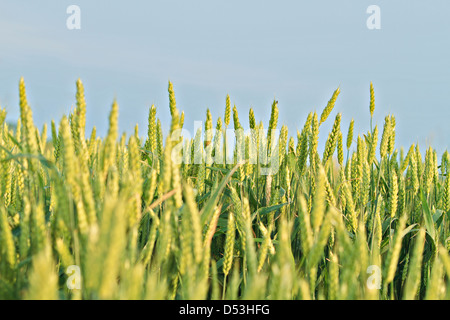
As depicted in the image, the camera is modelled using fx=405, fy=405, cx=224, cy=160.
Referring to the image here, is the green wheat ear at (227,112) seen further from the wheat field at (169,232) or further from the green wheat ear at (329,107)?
the green wheat ear at (329,107)

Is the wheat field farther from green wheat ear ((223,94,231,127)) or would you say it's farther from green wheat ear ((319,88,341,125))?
green wheat ear ((223,94,231,127))

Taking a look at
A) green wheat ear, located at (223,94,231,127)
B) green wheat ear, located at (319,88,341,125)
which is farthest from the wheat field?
green wheat ear, located at (223,94,231,127)

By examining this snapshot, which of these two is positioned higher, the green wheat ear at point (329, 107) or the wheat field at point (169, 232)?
the green wheat ear at point (329, 107)

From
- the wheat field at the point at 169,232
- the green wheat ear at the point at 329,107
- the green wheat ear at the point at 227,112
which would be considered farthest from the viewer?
the green wheat ear at the point at 227,112

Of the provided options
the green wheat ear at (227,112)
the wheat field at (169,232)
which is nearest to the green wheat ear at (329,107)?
the wheat field at (169,232)

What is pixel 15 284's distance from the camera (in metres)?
0.94

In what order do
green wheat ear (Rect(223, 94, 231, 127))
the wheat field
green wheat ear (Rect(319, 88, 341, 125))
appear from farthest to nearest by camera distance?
green wheat ear (Rect(223, 94, 231, 127)), green wheat ear (Rect(319, 88, 341, 125)), the wheat field

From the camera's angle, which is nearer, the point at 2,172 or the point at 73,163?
the point at 73,163

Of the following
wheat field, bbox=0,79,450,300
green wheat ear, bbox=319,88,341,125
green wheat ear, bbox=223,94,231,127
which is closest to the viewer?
wheat field, bbox=0,79,450,300

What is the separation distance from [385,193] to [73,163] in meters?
1.81

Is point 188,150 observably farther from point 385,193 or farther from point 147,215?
point 385,193
